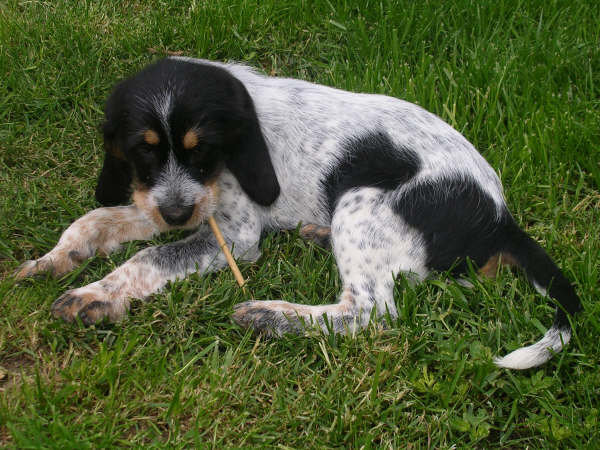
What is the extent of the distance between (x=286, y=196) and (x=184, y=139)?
748 mm

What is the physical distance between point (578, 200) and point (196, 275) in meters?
2.33

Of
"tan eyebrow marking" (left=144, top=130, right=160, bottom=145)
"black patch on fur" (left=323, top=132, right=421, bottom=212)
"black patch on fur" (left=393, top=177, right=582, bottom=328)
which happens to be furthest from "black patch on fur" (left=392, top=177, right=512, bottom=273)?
"tan eyebrow marking" (left=144, top=130, right=160, bottom=145)

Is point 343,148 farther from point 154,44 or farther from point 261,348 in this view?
point 154,44

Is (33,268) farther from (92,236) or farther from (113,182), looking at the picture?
(113,182)

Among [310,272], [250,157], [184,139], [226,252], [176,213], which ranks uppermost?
[184,139]

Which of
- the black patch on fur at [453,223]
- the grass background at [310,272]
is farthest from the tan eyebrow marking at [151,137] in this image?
the black patch on fur at [453,223]

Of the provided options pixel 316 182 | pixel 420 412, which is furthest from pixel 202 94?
pixel 420 412

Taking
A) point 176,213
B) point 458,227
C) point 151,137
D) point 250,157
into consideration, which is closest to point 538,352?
point 458,227

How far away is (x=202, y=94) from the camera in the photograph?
3.43m

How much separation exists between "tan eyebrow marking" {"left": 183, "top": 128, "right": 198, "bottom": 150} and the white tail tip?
1.73m

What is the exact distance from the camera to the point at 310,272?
3725 millimetres

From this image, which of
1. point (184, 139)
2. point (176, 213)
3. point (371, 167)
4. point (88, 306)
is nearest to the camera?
point (88, 306)

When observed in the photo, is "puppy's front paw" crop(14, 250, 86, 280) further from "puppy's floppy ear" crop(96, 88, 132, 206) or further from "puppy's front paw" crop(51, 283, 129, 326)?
"puppy's floppy ear" crop(96, 88, 132, 206)

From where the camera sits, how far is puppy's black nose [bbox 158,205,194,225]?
3.48 metres
